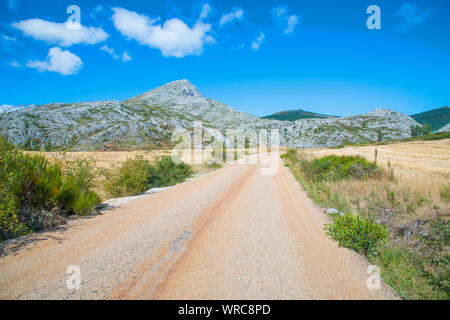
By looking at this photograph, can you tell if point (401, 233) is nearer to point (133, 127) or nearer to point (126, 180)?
point (126, 180)

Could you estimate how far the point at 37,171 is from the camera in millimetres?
5922

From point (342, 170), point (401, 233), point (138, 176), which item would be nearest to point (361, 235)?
point (401, 233)

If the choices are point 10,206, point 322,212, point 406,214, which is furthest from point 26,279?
point 406,214

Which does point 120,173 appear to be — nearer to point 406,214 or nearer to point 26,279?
point 26,279

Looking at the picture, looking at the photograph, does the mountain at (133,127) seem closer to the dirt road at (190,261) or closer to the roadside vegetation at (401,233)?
the dirt road at (190,261)

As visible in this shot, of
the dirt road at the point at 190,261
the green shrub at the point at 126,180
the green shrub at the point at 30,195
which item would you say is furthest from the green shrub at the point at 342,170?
the green shrub at the point at 30,195

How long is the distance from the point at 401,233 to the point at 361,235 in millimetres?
1532

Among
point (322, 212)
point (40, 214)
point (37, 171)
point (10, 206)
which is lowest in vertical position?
point (322, 212)

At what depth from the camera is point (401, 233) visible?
524cm

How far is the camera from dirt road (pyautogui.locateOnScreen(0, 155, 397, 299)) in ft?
10.3

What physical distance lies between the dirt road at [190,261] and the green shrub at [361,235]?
11.0 inches

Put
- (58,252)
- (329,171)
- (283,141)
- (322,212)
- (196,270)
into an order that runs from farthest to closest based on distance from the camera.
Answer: (283,141) → (329,171) → (322,212) → (58,252) → (196,270)

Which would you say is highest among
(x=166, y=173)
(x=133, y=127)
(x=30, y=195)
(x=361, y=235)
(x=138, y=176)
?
(x=133, y=127)

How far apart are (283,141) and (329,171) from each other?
4714 inches
